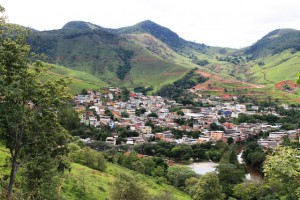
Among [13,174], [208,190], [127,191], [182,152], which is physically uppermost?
[13,174]

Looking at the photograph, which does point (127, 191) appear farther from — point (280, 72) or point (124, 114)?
point (280, 72)

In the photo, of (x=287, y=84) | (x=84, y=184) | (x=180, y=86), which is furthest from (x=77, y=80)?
(x=84, y=184)

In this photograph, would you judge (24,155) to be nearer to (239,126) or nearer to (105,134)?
(105,134)

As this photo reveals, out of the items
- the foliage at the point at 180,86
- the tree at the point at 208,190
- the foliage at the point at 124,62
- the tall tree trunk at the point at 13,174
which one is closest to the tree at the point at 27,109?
the tall tree trunk at the point at 13,174

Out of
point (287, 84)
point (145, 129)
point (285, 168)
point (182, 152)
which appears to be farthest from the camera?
point (287, 84)

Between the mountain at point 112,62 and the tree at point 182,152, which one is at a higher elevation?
the mountain at point 112,62

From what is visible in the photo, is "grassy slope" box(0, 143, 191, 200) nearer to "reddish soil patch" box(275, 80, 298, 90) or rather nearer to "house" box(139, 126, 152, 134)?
"house" box(139, 126, 152, 134)

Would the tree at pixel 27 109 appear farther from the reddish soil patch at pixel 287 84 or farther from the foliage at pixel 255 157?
the reddish soil patch at pixel 287 84
